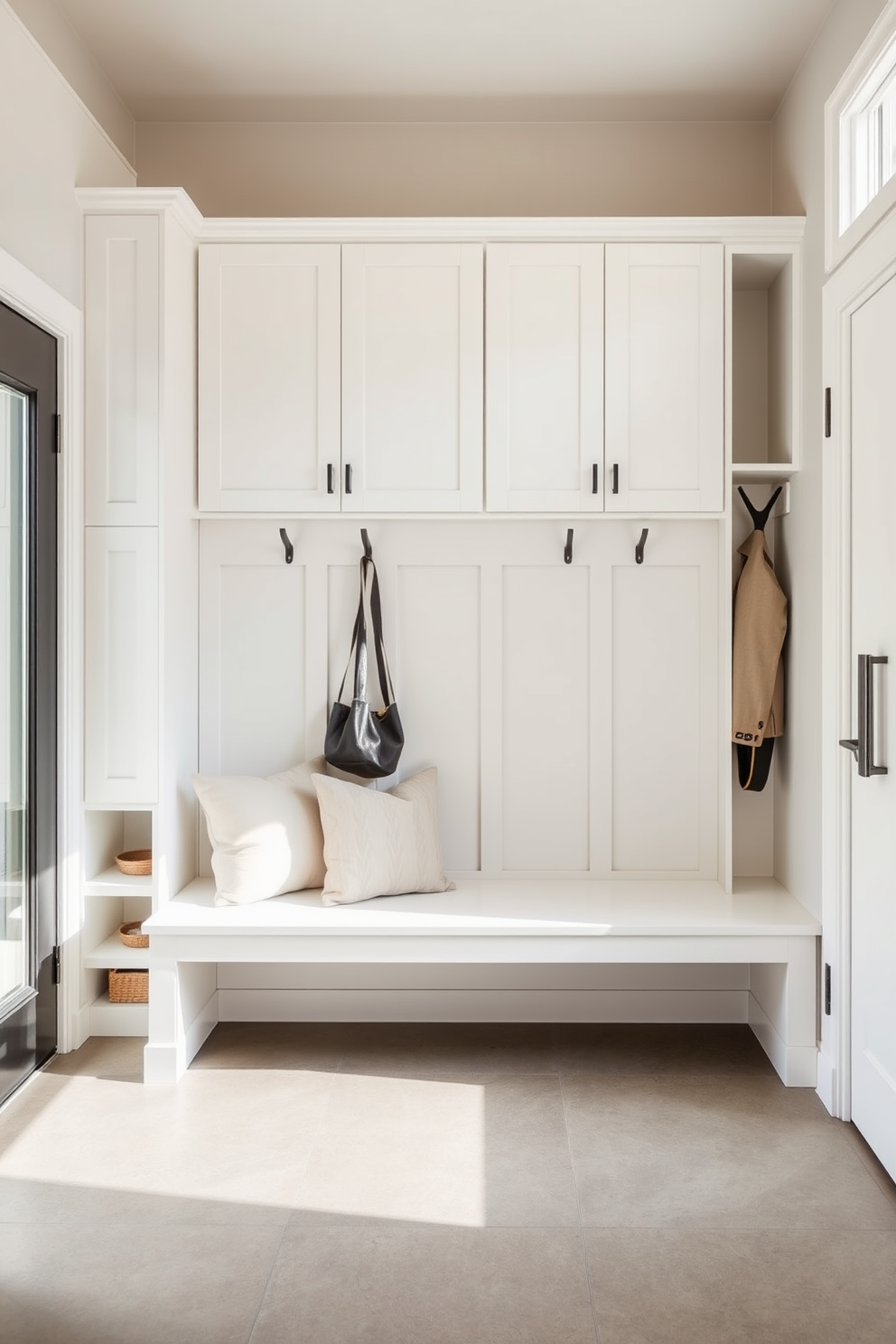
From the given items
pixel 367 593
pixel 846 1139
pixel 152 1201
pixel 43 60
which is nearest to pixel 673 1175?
pixel 846 1139

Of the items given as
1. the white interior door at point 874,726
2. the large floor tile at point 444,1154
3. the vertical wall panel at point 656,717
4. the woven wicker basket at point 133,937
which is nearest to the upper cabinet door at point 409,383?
the vertical wall panel at point 656,717

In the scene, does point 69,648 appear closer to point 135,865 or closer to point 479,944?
point 135,865

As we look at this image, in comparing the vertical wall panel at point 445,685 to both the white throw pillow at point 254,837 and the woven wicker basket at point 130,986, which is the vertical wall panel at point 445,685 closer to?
the white throw pillow at point 254,837

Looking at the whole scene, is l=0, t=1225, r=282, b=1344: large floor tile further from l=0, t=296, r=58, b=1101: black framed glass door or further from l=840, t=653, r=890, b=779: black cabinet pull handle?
l=840, t=653, r=890, b=779: black cabinet pull handle

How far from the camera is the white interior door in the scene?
2.29 meters

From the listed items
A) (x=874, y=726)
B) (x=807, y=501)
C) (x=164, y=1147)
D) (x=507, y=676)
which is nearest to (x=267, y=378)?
(x=507, y=676)

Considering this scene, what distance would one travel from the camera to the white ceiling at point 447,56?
275 cm

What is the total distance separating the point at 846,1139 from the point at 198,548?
7.98 feet

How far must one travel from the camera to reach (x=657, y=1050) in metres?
2.99

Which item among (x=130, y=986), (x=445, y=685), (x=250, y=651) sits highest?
(x=250, y=651)

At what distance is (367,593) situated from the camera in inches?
124

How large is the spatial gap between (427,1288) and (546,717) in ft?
5.55

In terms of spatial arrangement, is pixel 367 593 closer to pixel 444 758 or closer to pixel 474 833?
pixel 444 758

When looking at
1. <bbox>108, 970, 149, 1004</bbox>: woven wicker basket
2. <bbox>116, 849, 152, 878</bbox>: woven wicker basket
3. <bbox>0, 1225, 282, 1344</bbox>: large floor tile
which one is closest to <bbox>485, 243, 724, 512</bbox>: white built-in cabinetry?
<bbox>116, 849, 152, 878</bbox>: woven wicker basket
